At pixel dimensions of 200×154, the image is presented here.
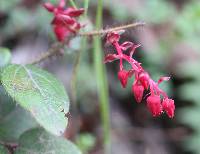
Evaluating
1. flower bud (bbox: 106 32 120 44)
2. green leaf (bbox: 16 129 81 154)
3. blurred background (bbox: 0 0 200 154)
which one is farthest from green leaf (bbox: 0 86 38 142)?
blurred background (bbox: 0 0 200 154)

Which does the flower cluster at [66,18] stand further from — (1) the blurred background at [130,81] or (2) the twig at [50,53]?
(1) the blurred background at [130,81]

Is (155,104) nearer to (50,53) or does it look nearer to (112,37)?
(112,37)

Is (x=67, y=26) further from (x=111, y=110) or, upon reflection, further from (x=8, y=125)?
(x=111, y=110)

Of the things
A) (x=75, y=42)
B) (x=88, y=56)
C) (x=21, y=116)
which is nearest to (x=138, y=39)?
(x=88, y=56)

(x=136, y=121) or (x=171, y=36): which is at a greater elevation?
(x=171, y=36)

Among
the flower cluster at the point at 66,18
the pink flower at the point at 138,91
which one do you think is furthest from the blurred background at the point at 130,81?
the pink flower at the point at 138,91

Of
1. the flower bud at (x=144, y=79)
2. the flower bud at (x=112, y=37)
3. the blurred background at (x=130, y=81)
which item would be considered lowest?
the blurred background at (x=130, y=81)
